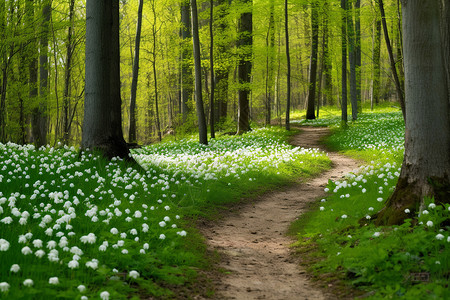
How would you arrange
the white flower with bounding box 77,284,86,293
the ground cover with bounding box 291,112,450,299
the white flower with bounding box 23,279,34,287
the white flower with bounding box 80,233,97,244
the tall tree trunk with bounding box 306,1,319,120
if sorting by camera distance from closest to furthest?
1. the white flower with bounding box 23,279,34,287
2. the white flower with bounding box 77,284,86,293
3. the ground cover with bounding box 291,112,450,299
4. the white flower with bounding box 80,233,97,244
5. the tall tree trunk with bounding box 306,1,319,120

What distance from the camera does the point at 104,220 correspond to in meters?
5.05

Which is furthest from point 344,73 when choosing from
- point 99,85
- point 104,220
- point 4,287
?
point 4,287

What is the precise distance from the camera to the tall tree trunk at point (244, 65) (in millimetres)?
21041

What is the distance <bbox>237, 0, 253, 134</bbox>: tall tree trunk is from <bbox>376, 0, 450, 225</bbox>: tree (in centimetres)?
1565

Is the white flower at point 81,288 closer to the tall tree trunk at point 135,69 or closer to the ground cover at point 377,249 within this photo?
the ground cover at point 377,249

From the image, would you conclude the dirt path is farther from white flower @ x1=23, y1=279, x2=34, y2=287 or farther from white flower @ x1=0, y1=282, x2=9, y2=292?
white flower @ x1=0, y1=282, x2=9, y2=292

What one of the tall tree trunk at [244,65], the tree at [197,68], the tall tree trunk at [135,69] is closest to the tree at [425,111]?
the tree at [197,68]

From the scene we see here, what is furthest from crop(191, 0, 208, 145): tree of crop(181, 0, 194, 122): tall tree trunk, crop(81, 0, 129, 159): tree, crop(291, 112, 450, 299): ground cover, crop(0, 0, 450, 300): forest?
crop(291, 112, 450, 299): ground cover

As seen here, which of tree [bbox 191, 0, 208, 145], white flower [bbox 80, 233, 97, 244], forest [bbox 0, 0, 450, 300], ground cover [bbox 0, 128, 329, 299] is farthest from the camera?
tree [bbox 191, 0, 208, 145]

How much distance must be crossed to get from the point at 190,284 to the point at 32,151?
748 centimetres

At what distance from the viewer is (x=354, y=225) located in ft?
18.9

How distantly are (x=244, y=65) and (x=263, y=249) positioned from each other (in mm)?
16689

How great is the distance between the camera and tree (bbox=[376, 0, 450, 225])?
5.15m

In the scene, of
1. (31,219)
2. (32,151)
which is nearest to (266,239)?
(31,219)
